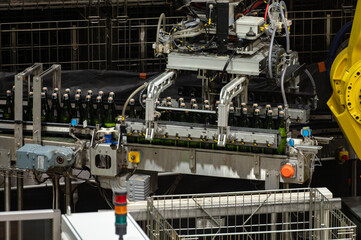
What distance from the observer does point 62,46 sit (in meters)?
10.1

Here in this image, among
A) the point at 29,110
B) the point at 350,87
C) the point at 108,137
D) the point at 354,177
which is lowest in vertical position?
the point at 354,177

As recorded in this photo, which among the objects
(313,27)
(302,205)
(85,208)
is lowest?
(85,208)

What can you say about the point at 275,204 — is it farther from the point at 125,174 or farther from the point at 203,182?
the point at 203,182

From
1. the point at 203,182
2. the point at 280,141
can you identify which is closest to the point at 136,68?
the point at 203,182

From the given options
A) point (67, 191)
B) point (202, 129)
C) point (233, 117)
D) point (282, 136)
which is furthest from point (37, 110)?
point (282, 136)

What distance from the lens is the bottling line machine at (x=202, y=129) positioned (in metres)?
7.51

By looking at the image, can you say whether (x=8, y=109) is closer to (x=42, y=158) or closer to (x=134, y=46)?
(x=42, y=158)

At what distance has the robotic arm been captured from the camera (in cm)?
755

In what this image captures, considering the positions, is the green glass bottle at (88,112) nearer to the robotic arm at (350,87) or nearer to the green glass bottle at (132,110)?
the green glass bottle at (132,110)

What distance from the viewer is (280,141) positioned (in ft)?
24.4

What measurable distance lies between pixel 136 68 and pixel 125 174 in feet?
8.05

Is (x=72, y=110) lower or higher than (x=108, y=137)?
higher

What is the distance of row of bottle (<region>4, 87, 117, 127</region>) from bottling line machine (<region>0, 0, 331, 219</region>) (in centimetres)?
14

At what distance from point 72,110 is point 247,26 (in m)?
1.69
